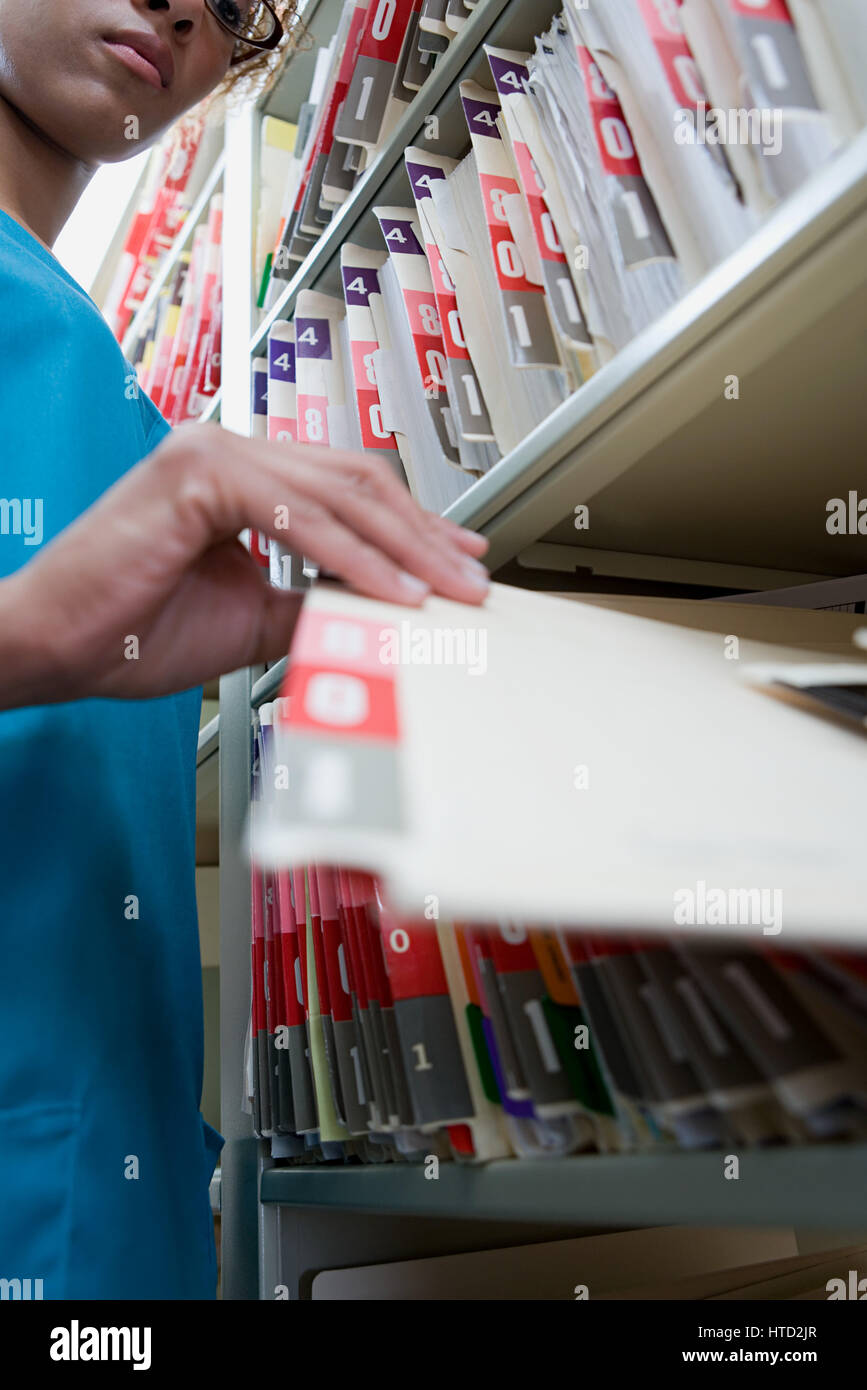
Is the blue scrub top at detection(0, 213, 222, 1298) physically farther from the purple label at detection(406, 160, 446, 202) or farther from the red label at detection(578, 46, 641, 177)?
the red label at detection(578, 46, 641, 177)

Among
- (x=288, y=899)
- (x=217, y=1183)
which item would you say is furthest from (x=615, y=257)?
(x=217, y=1183)

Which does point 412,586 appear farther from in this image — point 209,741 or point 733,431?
point 209,741

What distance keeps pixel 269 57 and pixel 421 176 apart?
87 cm

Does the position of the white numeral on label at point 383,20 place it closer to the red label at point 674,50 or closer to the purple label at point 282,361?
the purple label at point 282,361

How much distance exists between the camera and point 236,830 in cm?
135

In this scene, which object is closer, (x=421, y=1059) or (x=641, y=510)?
(x=421, y=1059)

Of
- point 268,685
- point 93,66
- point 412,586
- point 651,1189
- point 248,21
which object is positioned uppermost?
point 248,21

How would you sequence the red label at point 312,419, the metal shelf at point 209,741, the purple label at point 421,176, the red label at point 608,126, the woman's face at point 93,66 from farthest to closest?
1. the metal shelf at point 209,741
2. the red label at point 312,419
3. the woman's face at point 93,66
4. the purple label at point 421,176
5. the red label at point 608,126

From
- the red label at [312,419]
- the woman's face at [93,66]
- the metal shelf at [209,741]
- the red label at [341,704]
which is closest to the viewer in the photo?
the red label at [341,704]

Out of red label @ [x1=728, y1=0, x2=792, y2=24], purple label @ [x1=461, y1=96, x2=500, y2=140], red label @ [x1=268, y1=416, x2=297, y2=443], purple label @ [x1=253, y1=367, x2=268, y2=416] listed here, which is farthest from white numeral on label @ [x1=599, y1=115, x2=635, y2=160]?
purple label @ [x1=253, y1=367, x2=268, y2=416]

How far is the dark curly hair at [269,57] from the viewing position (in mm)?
1475

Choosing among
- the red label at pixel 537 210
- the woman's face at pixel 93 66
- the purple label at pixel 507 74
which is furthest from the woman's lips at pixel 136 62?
the red label at pixel 537 210

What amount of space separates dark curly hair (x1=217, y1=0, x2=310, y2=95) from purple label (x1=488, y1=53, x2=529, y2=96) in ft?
2.07

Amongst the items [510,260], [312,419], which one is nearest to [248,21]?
[312,419]
